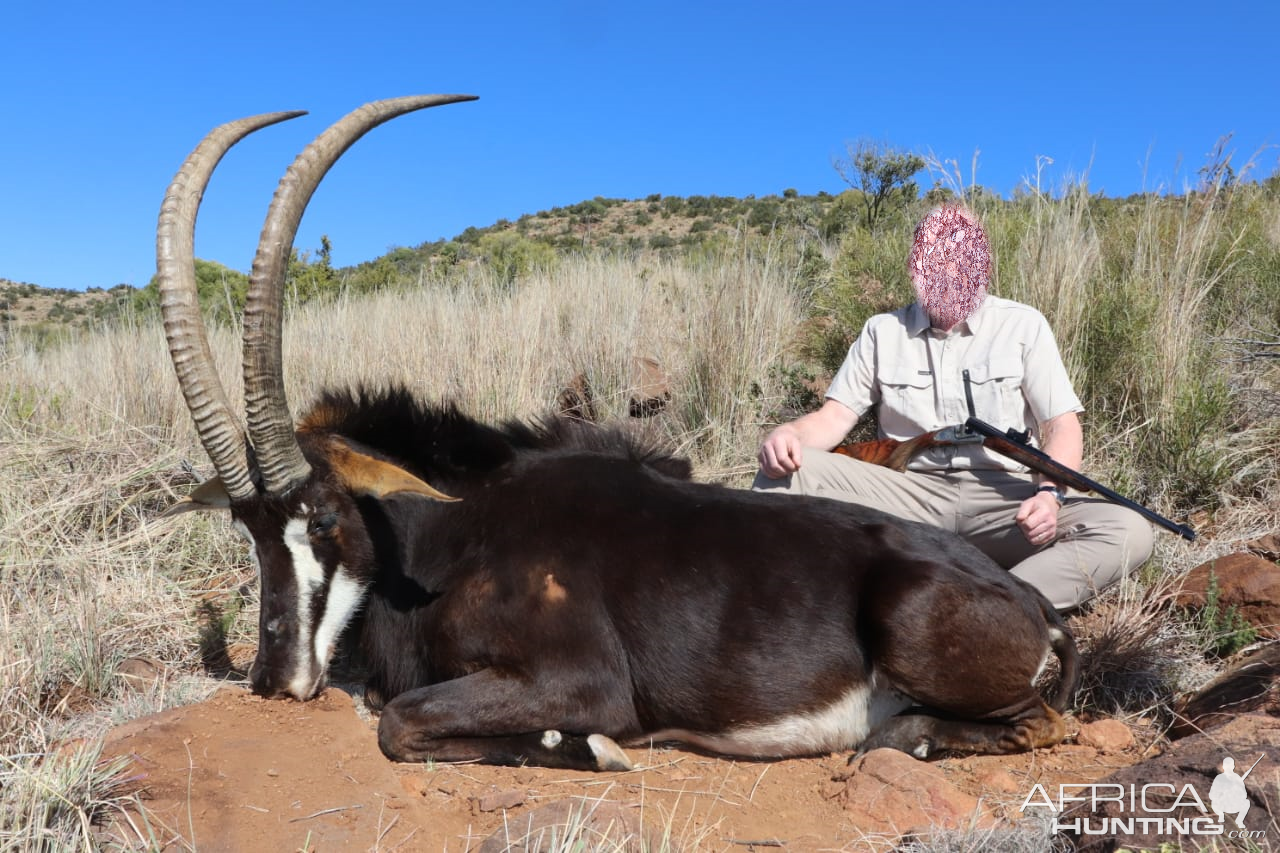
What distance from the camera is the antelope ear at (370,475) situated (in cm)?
344

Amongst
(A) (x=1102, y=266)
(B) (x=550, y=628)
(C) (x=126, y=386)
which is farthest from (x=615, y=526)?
(C) (x=126, y=386)

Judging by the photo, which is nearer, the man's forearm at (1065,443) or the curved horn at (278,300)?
the curved horn at (278,300)

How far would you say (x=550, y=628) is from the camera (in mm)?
3492

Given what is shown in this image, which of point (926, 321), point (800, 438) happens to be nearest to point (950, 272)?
point (926, 321)

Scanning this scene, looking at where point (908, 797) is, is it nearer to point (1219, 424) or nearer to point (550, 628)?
point (550, 628)

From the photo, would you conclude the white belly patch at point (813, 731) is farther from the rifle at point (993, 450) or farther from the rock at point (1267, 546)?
the rock at point (1267, 546)

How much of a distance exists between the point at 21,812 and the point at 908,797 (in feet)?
8.82

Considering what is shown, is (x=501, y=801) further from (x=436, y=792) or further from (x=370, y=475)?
(x=370, y=475)

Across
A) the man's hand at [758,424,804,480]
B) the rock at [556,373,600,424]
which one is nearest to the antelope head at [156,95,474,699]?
the man's hand at [758,424,804,480]

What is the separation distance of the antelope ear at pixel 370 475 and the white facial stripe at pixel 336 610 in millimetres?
341

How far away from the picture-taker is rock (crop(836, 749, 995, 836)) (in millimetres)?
3045

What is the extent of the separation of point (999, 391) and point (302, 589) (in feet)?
11.2

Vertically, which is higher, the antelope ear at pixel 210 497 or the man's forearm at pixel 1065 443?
the man's forearm at pixel 1065 443

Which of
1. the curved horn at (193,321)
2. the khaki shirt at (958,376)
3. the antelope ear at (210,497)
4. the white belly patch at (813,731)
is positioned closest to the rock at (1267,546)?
the khaki shirt at (958,376)
